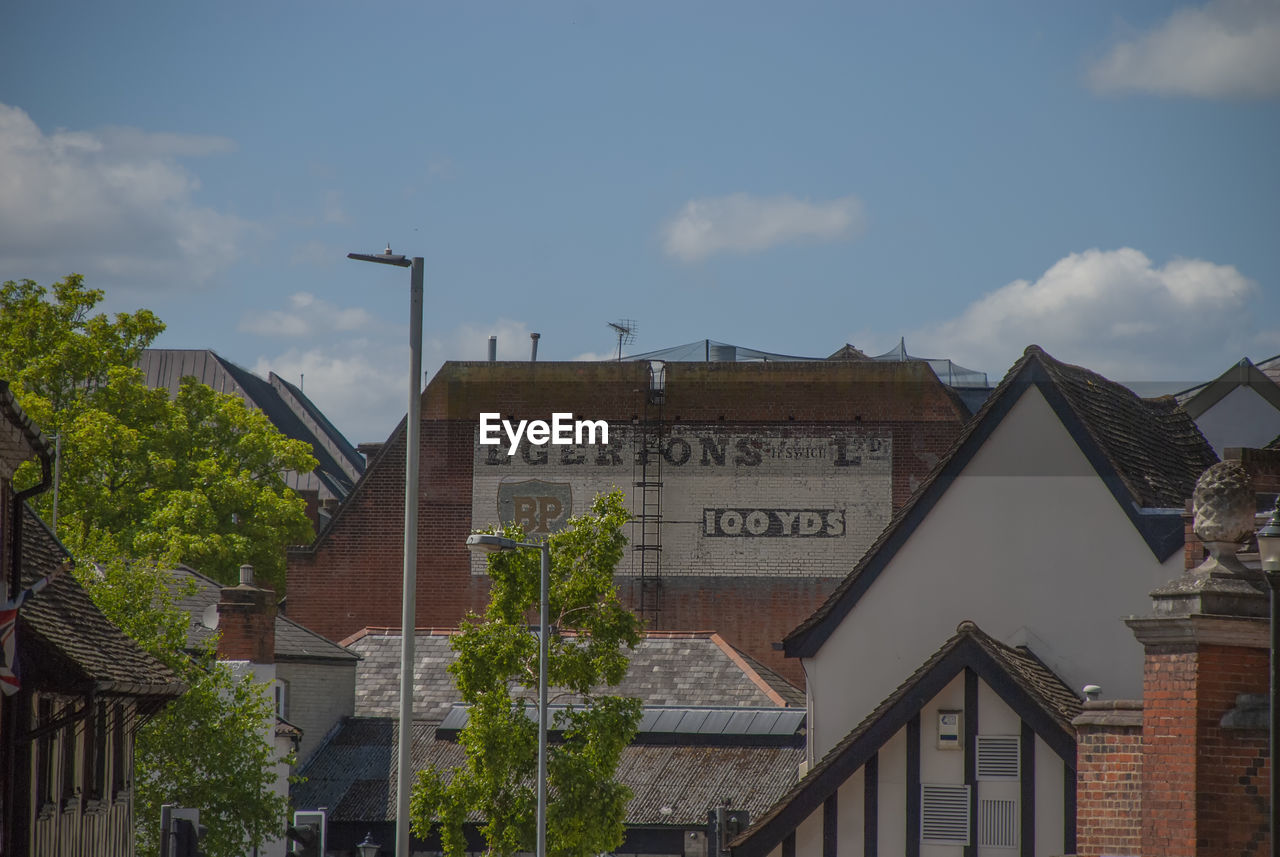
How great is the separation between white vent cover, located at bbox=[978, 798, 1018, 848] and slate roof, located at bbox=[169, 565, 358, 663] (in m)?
21.8

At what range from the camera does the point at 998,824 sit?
18875 mm

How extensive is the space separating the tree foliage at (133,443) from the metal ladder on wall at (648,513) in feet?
31.5

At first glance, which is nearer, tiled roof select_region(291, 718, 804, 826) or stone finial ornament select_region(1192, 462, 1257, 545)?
stone finial ornament select_region(1192, 462, 1257, 545)

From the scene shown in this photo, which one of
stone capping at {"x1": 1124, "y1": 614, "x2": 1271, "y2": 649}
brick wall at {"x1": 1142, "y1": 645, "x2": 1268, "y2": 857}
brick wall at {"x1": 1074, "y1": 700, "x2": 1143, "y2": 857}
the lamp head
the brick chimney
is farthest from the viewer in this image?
the brick chimney

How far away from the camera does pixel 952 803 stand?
1909cm

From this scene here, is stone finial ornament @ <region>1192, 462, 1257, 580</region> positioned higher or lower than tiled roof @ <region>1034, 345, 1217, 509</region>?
lower

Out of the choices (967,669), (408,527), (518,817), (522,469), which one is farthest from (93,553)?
(522,469)

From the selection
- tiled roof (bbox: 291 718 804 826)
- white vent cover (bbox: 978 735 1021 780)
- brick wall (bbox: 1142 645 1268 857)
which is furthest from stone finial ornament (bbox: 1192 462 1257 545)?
tiled roof (bbox: 291 718 804 826)

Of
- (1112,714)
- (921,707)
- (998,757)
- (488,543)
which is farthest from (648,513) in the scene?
(1112,714)

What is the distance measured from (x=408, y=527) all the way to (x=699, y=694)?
71.7 feet

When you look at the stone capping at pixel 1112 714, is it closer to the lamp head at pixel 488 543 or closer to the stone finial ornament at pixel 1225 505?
the stone finial ornament at pixel 1225 505

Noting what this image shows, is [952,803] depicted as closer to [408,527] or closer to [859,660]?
[859,660]

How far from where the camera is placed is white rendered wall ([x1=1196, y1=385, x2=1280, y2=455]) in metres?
30.6

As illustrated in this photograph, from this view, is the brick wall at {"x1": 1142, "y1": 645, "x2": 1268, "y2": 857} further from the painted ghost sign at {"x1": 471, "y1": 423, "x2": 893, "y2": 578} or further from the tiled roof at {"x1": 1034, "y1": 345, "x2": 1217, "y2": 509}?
the painted ghost sign at {"x1": 471, "y1": 423, "x2": 893, "y2": 578}
